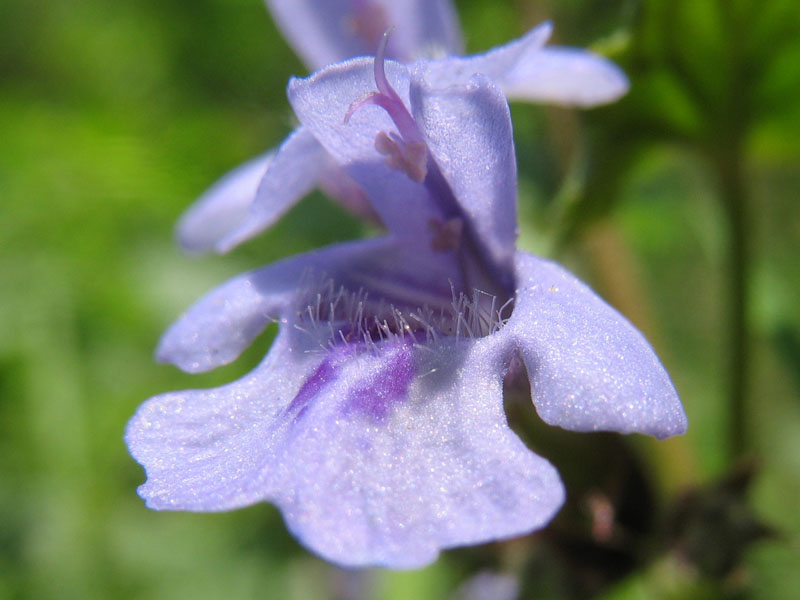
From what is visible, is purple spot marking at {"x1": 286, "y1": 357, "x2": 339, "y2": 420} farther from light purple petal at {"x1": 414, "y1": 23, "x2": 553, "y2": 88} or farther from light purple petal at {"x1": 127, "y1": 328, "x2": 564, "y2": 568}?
light purple petal at {"x1": 414, "y1": 23, "x2": 553, "y2": 88}

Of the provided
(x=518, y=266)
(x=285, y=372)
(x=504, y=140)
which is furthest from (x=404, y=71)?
(x=285, y=372)

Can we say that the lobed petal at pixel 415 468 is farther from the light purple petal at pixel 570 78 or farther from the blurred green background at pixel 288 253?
the blurred green background at pixel 288 253

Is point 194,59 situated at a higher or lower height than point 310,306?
lower

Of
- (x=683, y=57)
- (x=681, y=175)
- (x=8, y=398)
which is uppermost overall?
(x=683, y=57)

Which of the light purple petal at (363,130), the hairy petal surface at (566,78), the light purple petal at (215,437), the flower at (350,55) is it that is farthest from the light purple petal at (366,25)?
the light purple petal at (215,437)

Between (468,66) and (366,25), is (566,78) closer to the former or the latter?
(468,66)

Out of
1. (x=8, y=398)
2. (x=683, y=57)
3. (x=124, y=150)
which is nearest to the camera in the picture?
(x=683, y=57)

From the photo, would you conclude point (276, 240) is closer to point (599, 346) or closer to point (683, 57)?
point (683, 57)
